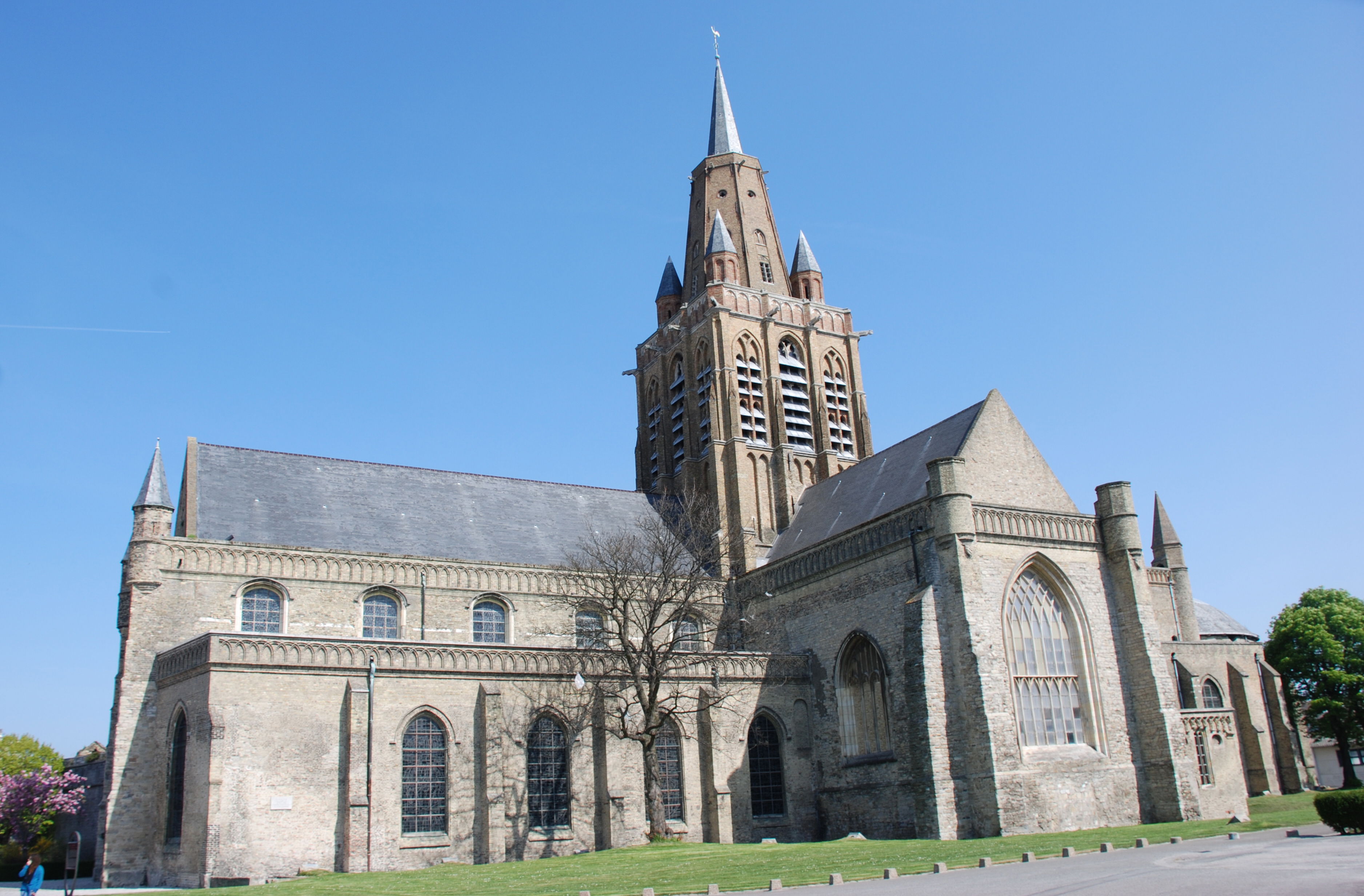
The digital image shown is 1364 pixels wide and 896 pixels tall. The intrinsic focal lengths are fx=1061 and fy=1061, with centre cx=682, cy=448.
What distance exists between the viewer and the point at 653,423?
1921 inches

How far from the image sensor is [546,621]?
35.3 m

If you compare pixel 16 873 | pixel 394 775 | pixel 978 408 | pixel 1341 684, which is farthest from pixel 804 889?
pixel 1341 684

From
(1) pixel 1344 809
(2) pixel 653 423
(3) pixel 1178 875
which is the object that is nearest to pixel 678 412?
(2) pixel 653 423

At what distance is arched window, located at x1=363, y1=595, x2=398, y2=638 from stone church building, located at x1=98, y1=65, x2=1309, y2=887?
72mm

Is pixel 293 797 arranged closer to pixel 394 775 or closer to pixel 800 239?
pixel 394 775

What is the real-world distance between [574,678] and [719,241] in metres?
23.0

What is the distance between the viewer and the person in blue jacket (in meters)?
18.3

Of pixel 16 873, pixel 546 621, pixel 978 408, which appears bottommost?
pixel 16 873

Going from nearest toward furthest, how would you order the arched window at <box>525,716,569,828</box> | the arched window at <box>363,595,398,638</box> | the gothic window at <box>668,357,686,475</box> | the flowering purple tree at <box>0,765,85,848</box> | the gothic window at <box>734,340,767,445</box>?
the arched window at <box>525,716,569,828</box>, the arched window at <box>363,595,398,638</box>, the flowering purple tree at <box>0,765,85,848</box>, the gothic window at <box>734,340,767,445</box>, the gothic window at <box>668,357,686,475</box>

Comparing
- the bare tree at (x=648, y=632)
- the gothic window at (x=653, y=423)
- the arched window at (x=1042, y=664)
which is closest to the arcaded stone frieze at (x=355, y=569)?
the bare tree at (x=648, y=632)

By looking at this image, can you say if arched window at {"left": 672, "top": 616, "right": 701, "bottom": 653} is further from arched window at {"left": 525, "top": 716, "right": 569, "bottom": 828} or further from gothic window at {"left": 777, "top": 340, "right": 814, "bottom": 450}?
gothic window at {"left": 777, "top": 340, "right": 814, "bottom": 450}

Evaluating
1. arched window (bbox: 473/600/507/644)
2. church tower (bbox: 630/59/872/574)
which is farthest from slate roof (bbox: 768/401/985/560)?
arched window (bbox: 473/600/507/644)

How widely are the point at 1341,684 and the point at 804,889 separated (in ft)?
151

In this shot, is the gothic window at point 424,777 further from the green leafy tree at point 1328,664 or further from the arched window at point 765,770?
the green leafy tree at point 1328,664
